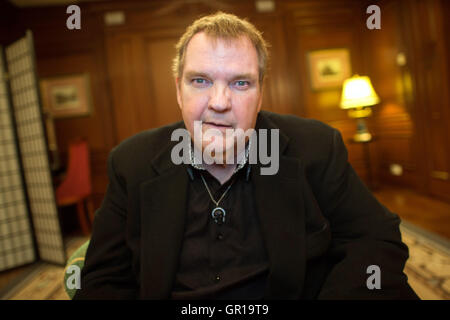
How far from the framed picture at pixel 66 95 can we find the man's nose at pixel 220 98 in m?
4.68

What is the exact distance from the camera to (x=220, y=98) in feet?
3.66

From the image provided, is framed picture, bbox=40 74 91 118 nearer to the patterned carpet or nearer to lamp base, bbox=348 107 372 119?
the patterned carpet

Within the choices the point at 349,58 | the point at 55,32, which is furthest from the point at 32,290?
the point at 349,58

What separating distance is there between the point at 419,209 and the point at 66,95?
542 centimetres

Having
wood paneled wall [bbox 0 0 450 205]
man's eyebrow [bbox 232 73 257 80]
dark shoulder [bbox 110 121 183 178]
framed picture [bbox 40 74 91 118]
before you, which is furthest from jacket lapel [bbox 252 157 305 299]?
framed picture [bbox 40 74 91 118]

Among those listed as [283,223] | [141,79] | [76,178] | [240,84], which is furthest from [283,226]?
[141,79]

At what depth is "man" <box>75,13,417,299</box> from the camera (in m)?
1.12

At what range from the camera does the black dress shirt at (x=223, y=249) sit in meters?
1.14

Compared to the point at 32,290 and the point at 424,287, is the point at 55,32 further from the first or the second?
the point at 424,287

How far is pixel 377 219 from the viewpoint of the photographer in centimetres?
114

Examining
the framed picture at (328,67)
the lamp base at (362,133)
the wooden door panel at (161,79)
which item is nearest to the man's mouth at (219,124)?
the wooden door panel at (161,79)

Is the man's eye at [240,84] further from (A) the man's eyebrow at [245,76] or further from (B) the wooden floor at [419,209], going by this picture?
(B) the wooden floor at [419,209]

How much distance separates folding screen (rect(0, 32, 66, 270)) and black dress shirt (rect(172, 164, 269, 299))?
9.09ft
